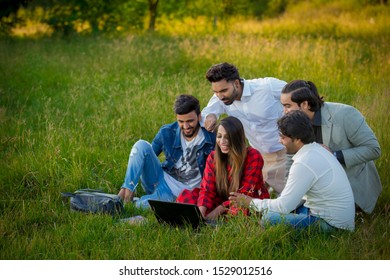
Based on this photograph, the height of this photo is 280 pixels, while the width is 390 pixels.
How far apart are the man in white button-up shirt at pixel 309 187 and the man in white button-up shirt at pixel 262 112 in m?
1.33

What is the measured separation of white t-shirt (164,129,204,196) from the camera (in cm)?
575

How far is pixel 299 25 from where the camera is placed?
734 inches

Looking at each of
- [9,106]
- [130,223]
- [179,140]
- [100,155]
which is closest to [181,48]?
[9,106]

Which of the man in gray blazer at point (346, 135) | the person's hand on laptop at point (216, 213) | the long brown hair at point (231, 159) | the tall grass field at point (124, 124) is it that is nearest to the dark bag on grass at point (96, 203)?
the tall grass field at point (124, 124)

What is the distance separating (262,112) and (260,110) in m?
0.03

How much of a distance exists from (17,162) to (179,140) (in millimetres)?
1773

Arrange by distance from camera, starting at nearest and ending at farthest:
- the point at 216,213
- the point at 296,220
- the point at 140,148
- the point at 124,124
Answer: the point at 296,220, the point at 216,213, the point at 140,148, the point at 124,124

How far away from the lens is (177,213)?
4777mm

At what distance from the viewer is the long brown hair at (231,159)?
4.98 meters

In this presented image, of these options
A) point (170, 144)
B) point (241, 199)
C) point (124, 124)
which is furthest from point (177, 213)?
point (124, 124)

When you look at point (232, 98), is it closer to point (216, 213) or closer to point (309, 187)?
point (216, 213)

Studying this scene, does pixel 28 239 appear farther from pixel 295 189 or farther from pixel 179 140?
pixel 295 189

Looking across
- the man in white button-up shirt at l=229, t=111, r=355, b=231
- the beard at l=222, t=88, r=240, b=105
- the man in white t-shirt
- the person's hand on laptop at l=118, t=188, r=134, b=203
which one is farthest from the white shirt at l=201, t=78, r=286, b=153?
the man in white button-up shirt at l=229, t=111, r=355, b=231

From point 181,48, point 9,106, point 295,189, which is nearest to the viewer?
point 295,189
